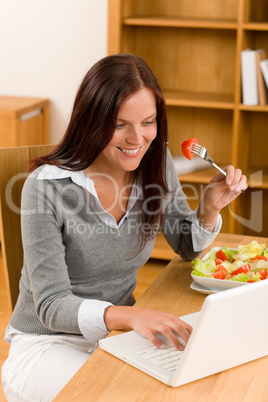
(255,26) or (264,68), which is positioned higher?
(255,26)

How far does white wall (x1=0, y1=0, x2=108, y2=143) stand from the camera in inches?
137

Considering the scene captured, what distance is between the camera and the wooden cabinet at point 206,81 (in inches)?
128

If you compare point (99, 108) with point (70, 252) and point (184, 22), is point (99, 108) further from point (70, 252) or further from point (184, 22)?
point (184, 22)

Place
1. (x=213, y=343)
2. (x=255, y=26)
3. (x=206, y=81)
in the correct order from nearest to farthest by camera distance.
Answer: (x=213, y=343)
(x=255, y=26)
(x=206, y=81)

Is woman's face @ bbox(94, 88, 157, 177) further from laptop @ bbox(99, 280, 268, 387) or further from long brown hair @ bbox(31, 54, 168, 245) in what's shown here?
laptop @ bbox(99, 280, 268, 387)

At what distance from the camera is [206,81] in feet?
11.4

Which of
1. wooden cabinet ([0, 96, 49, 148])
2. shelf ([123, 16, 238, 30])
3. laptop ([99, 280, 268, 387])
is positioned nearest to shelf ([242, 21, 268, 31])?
shelf ([123, 16, 238, 30])

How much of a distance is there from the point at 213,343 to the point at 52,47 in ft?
9.29

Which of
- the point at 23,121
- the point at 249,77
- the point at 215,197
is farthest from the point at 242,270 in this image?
the point at 23,121

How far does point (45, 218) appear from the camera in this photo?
1406 millimetres

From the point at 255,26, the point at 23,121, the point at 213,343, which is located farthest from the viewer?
the point at 23,121

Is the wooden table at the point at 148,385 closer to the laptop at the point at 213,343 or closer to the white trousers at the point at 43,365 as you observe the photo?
the laptop at the point at 213,343

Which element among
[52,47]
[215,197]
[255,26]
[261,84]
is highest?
[255,26]

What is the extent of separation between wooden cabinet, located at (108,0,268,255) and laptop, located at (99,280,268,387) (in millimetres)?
2151
